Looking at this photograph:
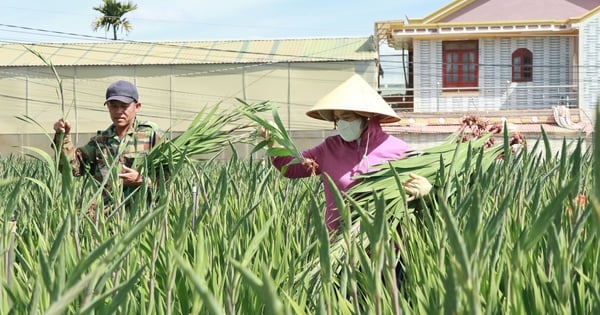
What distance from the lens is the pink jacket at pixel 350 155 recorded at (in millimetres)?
2162

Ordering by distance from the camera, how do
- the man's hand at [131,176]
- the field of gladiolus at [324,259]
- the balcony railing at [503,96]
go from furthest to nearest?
the balcony railing at [503,96]
the man's hand at [131,176]
the field of gladiolus at [324,259]

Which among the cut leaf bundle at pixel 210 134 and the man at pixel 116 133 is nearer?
the cut leaf bundle at pixel 210 134

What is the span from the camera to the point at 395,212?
1.85 m

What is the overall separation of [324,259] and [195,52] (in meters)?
18.6

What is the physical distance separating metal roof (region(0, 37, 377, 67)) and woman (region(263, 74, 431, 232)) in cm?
1541

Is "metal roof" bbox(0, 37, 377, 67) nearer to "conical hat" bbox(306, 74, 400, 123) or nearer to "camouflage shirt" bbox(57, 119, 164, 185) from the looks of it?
"camouflage shirt" bbox(57, 119, 164, 185)

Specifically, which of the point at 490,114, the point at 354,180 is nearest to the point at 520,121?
the point at 490,114

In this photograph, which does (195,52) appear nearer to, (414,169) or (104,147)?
(104,147)

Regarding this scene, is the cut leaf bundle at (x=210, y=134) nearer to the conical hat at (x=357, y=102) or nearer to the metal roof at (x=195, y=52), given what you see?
the conical hat at (x=357, y=102)

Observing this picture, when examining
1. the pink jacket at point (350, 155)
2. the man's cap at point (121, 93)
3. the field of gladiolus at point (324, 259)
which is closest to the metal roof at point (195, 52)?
the man's cap at point (121, 93)

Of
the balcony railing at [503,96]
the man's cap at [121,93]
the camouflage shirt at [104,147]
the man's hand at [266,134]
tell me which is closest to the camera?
the man's hand at [266,134]

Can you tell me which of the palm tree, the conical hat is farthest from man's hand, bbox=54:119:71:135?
the palm tree

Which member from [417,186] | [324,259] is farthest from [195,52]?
[324,259]

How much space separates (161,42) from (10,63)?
3420mm
